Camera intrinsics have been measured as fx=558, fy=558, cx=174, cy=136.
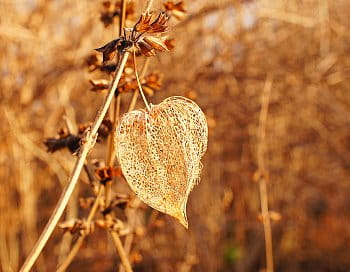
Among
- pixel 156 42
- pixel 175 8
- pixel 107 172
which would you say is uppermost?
pixel 175 8

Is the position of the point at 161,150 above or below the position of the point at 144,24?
below

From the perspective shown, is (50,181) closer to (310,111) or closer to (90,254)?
(90,254)

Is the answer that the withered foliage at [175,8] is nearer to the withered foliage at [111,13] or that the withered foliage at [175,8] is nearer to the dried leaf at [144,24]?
the withered foliage at [111,13]

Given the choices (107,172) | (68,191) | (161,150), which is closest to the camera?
(68,191)

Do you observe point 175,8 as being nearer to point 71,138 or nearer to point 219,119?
point 71,138

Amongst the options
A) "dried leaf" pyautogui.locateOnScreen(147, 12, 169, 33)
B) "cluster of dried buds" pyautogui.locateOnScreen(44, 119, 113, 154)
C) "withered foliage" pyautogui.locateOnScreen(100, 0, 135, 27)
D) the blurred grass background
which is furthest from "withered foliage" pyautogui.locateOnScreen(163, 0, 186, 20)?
the blurred grass background

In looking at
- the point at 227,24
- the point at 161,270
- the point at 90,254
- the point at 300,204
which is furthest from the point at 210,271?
the point at 227,24

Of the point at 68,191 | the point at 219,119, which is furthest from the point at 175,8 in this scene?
the point at 219,119
